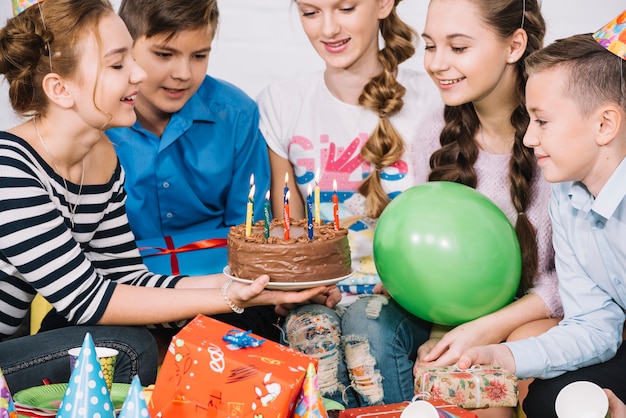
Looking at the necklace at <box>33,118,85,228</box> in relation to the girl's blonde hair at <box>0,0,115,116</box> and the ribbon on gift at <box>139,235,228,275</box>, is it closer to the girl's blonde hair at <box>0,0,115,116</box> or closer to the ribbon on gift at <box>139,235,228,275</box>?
the girl's blonde hair at <box>0,0,115,116</box>

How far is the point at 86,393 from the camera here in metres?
1.31

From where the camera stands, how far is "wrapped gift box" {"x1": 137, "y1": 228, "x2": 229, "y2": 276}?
7.84ft

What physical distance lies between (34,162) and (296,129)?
85 cm

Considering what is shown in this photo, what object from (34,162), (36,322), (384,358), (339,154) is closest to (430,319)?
(384,358)

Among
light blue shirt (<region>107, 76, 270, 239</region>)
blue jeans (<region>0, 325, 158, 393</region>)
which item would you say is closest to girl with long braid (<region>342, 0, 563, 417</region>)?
blue jeans (<region>0, 325, 158, 393</region>)

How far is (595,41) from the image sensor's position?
72.6 inches

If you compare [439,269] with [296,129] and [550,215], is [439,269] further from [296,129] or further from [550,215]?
[296,129]

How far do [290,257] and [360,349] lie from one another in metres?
0.41

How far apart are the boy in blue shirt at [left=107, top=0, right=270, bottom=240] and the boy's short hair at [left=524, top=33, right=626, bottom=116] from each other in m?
1.07

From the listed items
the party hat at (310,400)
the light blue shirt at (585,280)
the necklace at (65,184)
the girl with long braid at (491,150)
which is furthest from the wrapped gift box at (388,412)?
the necklace at (65,184)

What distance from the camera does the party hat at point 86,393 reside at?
1.31 meters

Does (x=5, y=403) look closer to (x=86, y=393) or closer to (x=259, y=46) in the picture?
(x=86, y=393)

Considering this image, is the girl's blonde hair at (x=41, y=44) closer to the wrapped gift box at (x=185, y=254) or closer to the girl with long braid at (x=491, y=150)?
the wrapped gift box at (x=185, y=254)

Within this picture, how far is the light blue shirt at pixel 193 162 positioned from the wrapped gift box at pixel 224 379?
1.11 meters
